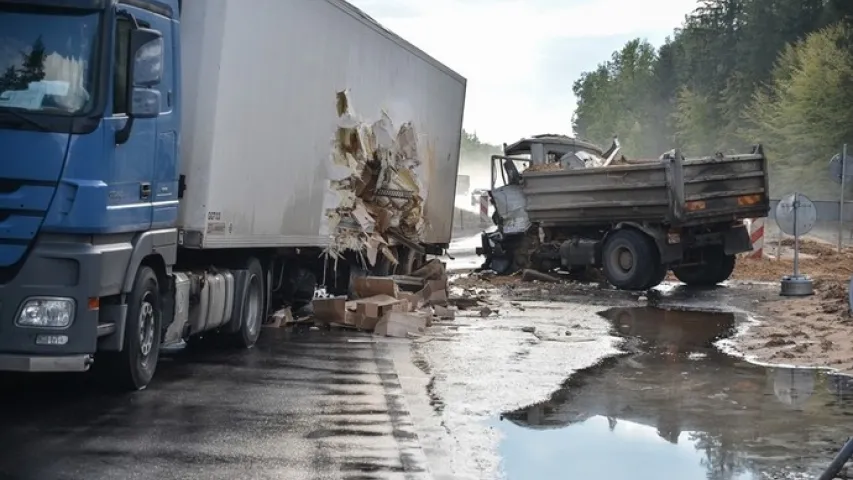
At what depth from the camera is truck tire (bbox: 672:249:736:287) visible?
24734mm

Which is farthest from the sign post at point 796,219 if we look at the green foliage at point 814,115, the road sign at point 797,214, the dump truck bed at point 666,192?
the green foliage at point 814,115

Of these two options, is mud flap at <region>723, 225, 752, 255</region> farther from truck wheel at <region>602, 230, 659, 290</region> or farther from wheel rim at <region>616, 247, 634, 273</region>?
wheel rim at <region>616, 247, 634, 273</region>

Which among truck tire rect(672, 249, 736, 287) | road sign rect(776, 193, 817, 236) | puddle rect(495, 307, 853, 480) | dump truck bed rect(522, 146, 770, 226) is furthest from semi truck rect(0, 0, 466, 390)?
truck tire rect(672, 249, 736, 287)

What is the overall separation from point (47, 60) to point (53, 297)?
169 cm

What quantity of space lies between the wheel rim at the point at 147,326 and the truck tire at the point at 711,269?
15968 mm

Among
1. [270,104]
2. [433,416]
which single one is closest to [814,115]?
[270,104]

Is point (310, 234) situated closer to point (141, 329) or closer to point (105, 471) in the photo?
point (141, 329)

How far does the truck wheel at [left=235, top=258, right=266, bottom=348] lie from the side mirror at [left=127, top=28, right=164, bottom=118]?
412 centimetres

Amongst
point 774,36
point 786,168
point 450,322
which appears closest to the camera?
point 450,322

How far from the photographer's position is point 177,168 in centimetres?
1082

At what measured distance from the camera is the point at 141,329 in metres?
9.91

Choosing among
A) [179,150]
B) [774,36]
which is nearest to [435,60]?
[179,150]

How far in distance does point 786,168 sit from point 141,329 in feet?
195

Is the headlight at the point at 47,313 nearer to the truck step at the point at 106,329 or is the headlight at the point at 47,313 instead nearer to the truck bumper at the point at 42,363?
the truck bumper at the point at 42,363
